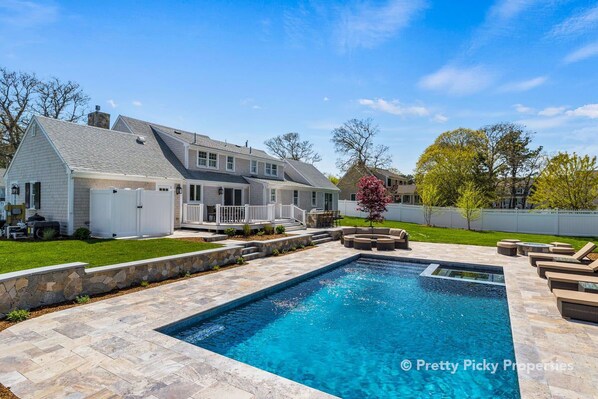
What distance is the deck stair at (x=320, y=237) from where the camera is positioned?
55.4 feet

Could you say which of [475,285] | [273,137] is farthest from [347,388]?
[273,137]

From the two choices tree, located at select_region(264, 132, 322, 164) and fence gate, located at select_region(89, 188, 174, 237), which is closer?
fence gate, located at select_region(89, 188, 174, 237)

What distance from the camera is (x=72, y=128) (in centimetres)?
1554

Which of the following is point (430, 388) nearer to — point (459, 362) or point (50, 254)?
point (459, 362)

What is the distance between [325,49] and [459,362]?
1314cm

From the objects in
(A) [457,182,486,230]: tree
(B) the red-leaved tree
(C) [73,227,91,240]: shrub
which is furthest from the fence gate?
(A) [457,182,486,230]: tree

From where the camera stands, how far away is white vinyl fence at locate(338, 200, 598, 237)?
843 inches

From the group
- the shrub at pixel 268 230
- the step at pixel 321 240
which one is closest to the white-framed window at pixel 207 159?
the shrub at pixel 268 230

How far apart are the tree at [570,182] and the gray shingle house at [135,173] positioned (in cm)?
1974

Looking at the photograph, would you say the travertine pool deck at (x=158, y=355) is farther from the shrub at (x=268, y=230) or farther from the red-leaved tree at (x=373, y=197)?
the red-leaved tree at (x=373, y=197)

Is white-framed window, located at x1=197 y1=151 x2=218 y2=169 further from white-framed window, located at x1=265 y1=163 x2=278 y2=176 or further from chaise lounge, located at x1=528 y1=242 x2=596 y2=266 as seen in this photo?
chaise lounge, located at x1=528 y1=242 x2=596 y2=266

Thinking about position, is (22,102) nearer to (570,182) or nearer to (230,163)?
(230,163)

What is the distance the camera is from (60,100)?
32.7 m

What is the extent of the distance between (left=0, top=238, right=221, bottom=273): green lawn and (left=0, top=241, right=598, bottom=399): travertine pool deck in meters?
2.22
